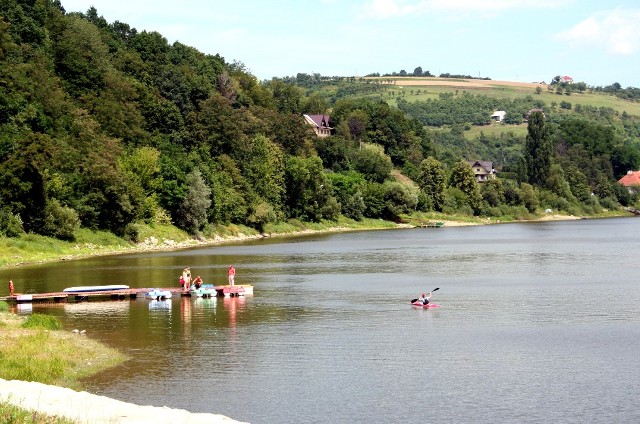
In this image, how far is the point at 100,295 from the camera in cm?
6216

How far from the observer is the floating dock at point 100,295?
188ft

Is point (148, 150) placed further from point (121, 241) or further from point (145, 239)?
point (121, 241)

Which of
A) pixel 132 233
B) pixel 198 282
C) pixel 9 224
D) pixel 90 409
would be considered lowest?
pixel 198 282

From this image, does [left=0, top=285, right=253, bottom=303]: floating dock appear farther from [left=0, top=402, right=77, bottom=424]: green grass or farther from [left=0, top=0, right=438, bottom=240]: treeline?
[left=0, top=402, right=77, bottom=424]: green grass

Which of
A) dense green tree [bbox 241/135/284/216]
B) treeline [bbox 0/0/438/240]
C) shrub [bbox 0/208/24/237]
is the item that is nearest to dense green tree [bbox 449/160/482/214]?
treeline [bbox 0/0/438/240]

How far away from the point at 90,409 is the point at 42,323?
20586 mm

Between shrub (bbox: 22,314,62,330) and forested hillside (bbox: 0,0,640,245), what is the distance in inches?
1716

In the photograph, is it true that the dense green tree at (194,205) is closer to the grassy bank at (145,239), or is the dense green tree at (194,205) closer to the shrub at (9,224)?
the grassy bank at (145,239)

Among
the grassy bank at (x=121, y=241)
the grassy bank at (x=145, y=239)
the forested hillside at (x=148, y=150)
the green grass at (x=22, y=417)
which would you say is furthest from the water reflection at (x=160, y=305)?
the forested hillside at (x=148, y=150)

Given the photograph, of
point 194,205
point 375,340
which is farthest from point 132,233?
point 375,340

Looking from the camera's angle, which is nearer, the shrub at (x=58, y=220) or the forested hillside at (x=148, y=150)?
the shrub at (x=58, y=220)

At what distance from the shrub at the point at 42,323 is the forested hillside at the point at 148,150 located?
43.6m

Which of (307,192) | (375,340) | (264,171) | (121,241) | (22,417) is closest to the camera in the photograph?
(22,417)

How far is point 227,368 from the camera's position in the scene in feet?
125
